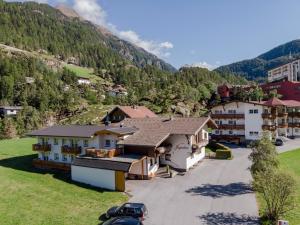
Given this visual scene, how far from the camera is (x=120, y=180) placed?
34656 millimetres

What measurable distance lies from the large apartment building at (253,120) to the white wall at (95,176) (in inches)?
1528

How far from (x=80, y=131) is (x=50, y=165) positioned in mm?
6615

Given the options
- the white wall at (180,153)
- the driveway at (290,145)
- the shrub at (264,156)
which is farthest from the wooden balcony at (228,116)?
the shrub at (264,156)

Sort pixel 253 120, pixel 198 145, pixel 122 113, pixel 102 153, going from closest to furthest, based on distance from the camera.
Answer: pixel 102 153 → pixel 198 145 → pixel 253 120 → pixel 122 113

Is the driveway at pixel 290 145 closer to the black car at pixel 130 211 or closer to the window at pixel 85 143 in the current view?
the window at pixel 85 143

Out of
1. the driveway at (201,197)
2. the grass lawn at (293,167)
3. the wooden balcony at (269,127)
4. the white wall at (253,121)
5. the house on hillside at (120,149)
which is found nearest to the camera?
the grass lawn at (293,167)

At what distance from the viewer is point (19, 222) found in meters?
24.7

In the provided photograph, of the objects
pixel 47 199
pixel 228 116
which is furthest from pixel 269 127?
pixel 47 199

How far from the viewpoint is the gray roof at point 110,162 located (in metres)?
35.0

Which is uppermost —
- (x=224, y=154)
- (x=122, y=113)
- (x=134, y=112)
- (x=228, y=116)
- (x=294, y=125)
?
(x=134, y=112)

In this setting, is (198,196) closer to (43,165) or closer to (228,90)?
(43,165)

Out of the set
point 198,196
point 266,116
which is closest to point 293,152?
point 266,116

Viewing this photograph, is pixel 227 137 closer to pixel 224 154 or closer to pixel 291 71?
pixel 224 154

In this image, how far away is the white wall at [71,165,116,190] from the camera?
35.4 m
